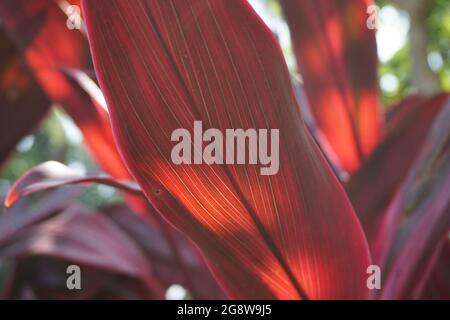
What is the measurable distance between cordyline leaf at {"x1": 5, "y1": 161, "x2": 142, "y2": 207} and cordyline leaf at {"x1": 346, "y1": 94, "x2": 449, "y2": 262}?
23cm

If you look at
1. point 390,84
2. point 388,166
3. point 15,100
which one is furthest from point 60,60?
point 390,84

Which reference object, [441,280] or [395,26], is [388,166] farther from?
[395,26]

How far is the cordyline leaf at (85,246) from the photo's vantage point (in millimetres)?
599

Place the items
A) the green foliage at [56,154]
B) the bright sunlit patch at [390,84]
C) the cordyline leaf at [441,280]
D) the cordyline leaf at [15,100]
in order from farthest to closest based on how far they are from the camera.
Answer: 1. the bright sunlit patch at [390,84]
2. the green foliage at [56,154]
3. the cordyline leaf at [15,100]
4. the cordyline leaf at [441,280]

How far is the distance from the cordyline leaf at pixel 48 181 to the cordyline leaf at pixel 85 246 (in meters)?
0.16

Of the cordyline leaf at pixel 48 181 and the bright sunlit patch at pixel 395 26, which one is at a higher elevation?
the bright sunlit patch at pixel 395 26

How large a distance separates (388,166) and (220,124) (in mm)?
264

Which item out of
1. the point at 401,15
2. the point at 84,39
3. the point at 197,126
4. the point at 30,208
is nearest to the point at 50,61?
the point at 84,39

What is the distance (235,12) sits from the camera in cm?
34

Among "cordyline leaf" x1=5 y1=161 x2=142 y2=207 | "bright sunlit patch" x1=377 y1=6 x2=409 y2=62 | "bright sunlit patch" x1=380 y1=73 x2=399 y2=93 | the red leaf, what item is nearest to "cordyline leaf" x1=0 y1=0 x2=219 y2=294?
the red leaf

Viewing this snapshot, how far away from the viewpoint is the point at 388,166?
22.4 inches

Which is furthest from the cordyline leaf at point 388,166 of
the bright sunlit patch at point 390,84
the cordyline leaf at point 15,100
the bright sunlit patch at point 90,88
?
the bright sunlit patch at point 390,84

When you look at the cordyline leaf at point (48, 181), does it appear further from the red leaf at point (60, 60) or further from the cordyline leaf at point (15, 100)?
the cordyline leaf at point (15, 100)

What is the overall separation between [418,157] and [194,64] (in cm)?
28
